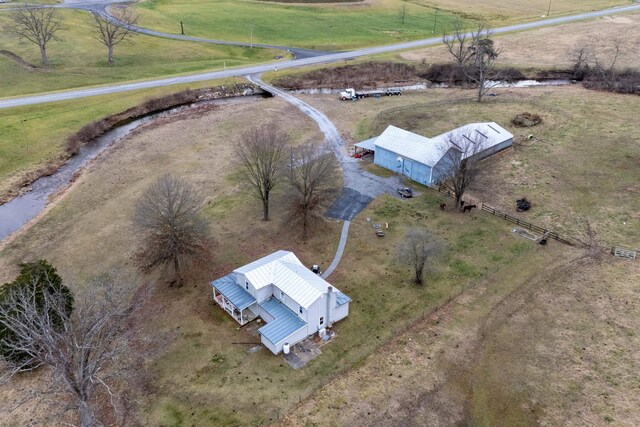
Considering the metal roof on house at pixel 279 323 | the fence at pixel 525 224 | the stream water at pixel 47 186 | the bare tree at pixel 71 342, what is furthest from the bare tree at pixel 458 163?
the stream water at pixel 47 186

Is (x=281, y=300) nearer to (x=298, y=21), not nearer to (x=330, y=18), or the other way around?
(x=298, y=21)

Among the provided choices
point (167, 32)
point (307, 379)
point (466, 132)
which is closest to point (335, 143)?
point (466, 132)

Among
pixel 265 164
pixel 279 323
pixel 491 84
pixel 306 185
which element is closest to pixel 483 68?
pixel 491 84

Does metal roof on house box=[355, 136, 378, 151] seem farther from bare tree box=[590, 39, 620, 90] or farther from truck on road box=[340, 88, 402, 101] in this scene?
bare tree box=[590, 39, 620, 90]

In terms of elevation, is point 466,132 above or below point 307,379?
above

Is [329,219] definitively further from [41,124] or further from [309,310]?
[41,124]

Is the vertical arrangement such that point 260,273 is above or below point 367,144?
below

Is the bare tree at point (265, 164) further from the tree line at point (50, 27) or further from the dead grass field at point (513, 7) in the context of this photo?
the dead grass field at point (513, 7)
